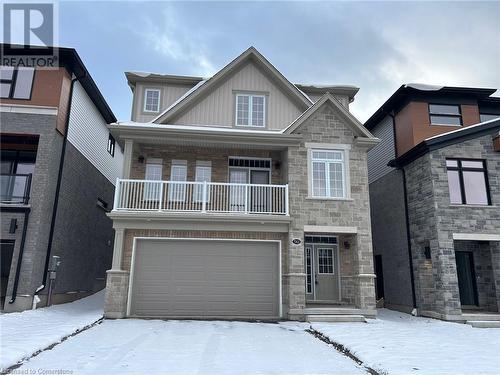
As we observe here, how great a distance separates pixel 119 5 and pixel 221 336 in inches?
500

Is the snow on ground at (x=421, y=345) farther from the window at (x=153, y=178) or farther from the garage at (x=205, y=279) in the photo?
the window at (x=153, y=178)

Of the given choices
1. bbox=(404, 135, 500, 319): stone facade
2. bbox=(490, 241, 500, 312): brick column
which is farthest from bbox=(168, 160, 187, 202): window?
bbox=(490, 241, 500, 312): brick column

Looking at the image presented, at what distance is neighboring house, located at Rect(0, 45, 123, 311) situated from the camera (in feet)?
36.9

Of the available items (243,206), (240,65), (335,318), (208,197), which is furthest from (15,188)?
(335,318)

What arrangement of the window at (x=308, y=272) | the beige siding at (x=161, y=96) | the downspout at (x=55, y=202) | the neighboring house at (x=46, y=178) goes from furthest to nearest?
1. the beige siding at (x=161, y=96)
2. the window at (x=308, y=272)
3. the downspout at (x=55, y=202)
4. the neighboring house at (x=46, y=178)

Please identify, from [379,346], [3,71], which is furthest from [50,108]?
[379,346]

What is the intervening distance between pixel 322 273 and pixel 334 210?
8.78 ft

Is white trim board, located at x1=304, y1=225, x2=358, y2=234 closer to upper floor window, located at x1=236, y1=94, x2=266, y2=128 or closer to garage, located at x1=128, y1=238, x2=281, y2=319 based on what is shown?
garage, located at x1=128, y1=238, x2=281, y2=319

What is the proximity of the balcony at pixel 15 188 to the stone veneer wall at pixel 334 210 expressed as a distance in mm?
9162

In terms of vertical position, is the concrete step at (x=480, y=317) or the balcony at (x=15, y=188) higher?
the balcony at (x=15, y=188)

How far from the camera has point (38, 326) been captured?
8867 millimetres

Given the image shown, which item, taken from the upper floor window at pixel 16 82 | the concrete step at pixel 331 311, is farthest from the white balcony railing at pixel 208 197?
the upper floor window at pixel 16 82

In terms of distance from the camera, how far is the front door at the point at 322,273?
1294 centimetres

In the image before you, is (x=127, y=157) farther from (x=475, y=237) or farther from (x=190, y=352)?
(x=475, y=237)
